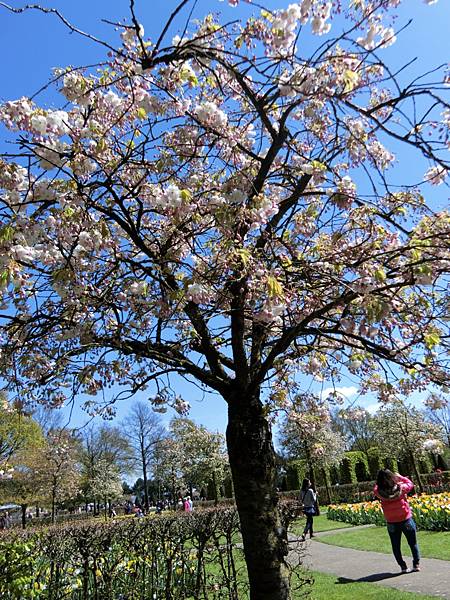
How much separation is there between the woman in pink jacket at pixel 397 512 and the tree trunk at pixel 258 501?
2938 millimetres

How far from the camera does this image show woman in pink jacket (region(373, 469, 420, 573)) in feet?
20.3

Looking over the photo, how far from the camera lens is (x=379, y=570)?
661 centimetres

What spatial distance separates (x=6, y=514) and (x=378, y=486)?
31.5m

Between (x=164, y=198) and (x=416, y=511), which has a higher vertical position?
(x=164, y=198)

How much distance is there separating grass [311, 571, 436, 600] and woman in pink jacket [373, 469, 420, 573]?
708 millimetres

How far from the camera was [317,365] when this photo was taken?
5.46m

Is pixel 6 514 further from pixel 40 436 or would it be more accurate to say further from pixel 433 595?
pixel 433 595

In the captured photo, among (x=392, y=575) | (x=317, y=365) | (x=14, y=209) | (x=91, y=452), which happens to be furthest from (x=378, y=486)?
(x=91, y=452)

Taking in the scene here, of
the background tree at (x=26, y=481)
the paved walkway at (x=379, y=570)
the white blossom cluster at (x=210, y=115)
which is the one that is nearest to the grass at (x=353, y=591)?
the paved walkway at (x=379, y=570)

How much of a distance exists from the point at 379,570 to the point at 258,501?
3996 mm

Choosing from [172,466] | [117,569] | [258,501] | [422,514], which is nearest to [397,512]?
[258,501]

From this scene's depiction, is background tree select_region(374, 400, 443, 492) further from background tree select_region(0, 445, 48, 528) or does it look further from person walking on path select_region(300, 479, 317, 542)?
background tree select_region(0, 445, 48, 528)

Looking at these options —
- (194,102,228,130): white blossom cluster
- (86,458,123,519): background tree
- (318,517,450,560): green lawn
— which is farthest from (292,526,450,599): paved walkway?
(86,458,123,519): background tree

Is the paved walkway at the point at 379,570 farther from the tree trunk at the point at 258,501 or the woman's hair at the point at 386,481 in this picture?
the tree trunk at the point at 258,501
